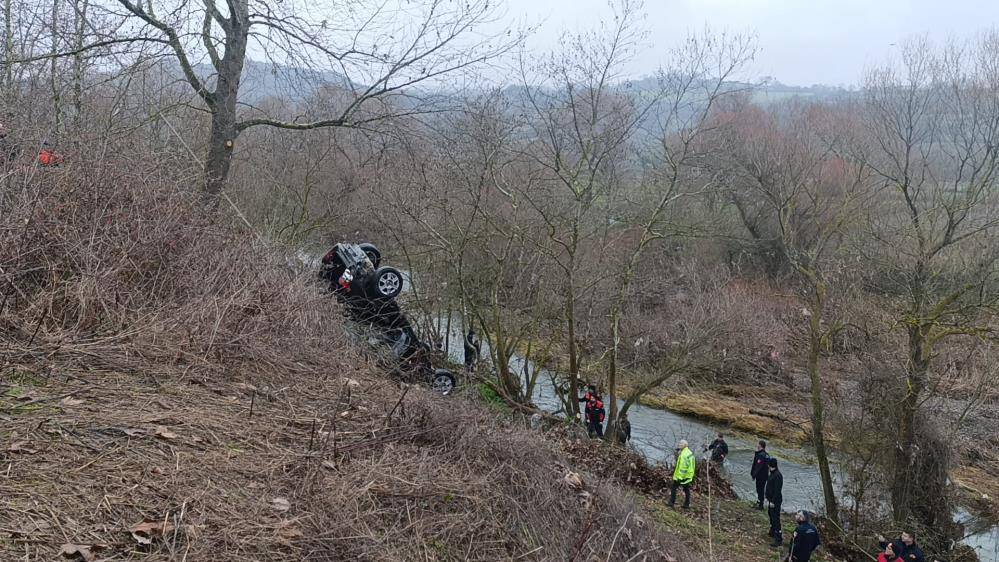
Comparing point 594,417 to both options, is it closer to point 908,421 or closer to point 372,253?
point 908,421

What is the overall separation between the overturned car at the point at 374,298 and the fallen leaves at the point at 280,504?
521cm

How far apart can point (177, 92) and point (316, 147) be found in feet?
17.8

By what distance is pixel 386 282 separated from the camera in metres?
10.0

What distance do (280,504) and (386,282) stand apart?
6207 millimetres

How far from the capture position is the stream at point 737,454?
13.6 meters

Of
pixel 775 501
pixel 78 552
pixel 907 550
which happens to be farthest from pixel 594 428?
pixel 78 552

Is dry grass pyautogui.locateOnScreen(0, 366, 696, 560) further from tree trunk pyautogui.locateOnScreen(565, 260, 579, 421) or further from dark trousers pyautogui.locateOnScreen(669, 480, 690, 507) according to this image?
tree trunk pyautogui.locateOnScreen(565, 260, 579, 421)

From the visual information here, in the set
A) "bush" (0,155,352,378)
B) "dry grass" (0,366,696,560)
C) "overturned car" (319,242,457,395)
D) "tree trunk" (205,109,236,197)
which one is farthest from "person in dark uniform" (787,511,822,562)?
"tree trunk" (205,109,236,197)

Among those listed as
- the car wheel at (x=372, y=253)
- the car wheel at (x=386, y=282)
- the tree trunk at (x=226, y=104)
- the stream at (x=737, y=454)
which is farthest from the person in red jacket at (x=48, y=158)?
the stream at (x=737, y=454)

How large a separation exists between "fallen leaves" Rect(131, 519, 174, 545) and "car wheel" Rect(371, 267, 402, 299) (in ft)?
21.6

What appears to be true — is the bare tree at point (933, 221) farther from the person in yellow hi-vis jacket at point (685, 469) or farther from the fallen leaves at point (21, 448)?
the fallen leaves at point (21, 448)

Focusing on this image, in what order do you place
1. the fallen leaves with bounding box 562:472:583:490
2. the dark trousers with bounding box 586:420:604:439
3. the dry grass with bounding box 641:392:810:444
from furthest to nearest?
the dry grass with bounding box 641:392:810:444 → the dark trousers with bounding box 586:420:604:439 → the fallen leaves with bounding box 562:472:583:490

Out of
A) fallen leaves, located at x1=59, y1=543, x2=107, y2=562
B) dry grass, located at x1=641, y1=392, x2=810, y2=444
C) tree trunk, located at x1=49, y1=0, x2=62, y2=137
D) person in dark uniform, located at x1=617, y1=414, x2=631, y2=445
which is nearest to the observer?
fallen leaves, located at x1=59, y1=543, x2=107, y2=562

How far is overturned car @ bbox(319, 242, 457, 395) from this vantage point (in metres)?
9.91
